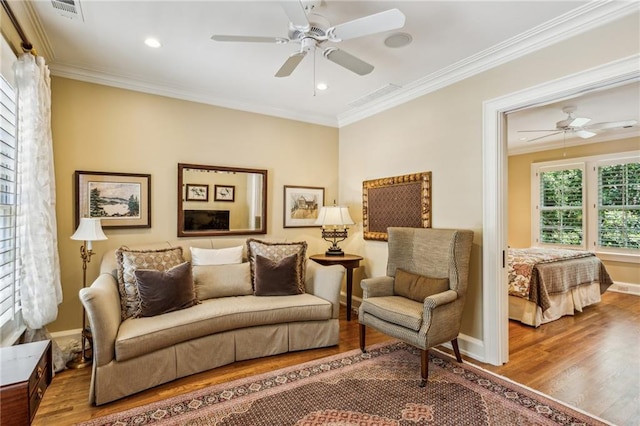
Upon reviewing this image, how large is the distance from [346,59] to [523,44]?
151 cm

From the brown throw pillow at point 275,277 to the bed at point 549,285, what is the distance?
2.67 meters

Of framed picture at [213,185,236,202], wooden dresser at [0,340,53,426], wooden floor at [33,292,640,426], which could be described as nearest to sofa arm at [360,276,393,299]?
wooden floor at [33,292,640,426]

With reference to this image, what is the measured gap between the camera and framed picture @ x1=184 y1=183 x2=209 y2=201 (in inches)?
149

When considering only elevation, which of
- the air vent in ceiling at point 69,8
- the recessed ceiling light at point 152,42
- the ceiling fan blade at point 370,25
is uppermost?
the air vent in ceiling at point 69,8

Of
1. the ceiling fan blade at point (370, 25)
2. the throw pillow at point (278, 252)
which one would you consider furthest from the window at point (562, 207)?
the ceiling fan blade at point (370, 25)

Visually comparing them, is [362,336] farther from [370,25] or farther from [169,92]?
[169,92]

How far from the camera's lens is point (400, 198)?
384 centimetres

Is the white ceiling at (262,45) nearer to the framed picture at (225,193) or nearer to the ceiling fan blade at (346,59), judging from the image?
the ceiling fan blade at (346,59)

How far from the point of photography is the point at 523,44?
2660mm

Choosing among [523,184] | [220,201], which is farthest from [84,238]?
[523,184]

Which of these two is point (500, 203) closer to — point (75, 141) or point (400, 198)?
point (400, 198)

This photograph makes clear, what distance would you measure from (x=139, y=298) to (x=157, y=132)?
1.85 meters

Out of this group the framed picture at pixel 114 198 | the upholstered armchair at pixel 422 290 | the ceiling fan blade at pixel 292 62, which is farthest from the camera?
the framed picture at pixel 114 198

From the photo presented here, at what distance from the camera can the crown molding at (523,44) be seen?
2213mm
